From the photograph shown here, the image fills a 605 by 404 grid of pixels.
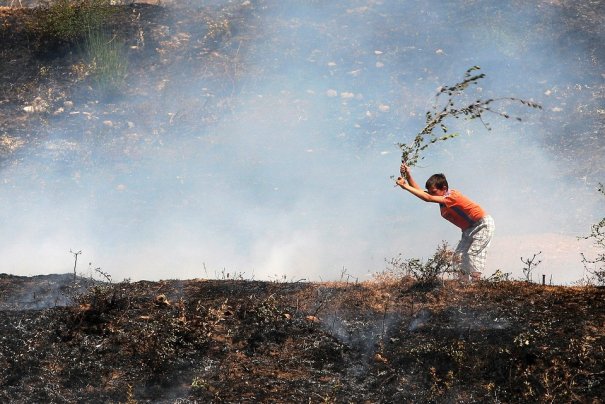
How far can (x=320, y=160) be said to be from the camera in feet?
37.9

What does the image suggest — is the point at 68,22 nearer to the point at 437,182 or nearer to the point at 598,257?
the point at 437,182

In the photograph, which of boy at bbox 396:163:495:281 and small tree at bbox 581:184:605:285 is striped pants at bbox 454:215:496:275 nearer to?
boy at bbox 396:163:495:281

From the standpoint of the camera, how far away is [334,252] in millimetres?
10148

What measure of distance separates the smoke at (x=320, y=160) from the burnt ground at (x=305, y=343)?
3594 mm

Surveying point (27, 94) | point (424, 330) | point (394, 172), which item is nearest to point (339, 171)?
point (394, 172)

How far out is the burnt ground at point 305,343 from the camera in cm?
474

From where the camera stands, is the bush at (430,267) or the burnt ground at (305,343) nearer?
the burnt ground at (305,343)

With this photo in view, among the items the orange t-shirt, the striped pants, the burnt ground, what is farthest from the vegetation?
the striped pants

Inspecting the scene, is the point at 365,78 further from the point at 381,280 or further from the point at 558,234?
the point at 381,280

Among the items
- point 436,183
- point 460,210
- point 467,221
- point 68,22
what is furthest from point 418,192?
point 68,22

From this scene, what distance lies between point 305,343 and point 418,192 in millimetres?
1793

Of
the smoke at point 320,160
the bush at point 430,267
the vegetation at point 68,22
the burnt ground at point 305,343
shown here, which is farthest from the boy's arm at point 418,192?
the vegetation at point 68,22

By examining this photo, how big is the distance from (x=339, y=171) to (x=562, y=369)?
7059mm

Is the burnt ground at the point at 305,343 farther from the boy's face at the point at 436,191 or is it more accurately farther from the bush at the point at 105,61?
the bush at the point at 105,61
